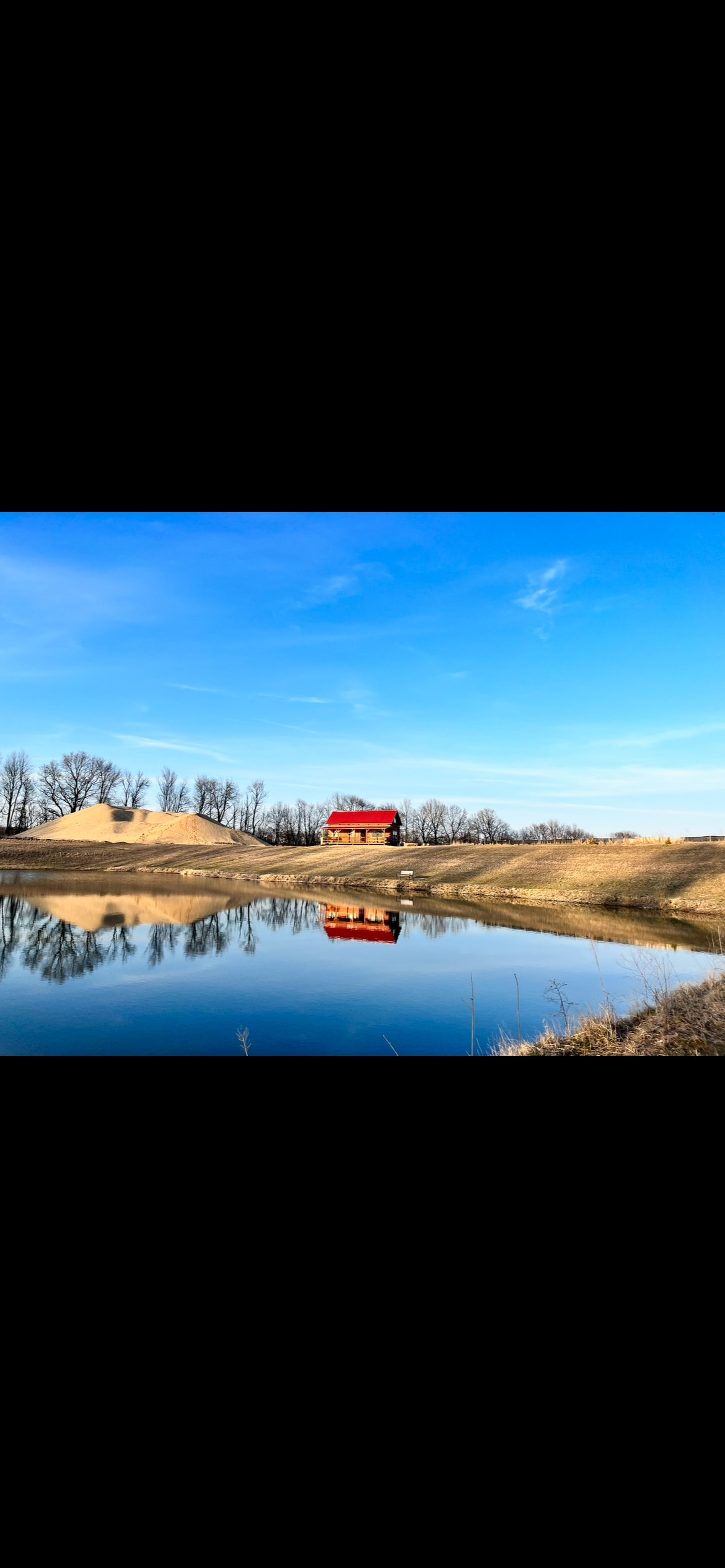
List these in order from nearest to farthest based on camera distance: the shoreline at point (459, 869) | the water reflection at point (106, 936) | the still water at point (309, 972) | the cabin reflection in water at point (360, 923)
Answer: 1. the still water at point (309, 972)
2. the water reflection at point (106, 936)
3. the cabin reflection in water at point (360, 923)
4. the shoreline at point (459, 869)

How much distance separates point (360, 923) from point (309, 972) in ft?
21.4

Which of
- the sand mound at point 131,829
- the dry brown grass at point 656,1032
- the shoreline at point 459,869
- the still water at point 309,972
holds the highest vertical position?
the sand mound at point 131,829

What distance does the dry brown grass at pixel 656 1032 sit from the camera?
474 cm

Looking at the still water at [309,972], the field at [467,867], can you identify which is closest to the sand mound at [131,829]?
the field at [467,867]

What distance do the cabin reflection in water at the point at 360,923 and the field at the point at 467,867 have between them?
4320 millimetres

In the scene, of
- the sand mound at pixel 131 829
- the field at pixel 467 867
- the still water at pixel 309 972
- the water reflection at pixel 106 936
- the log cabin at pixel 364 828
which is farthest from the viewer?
the sand mound at pixel 131 829

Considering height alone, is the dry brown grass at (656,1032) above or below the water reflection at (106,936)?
above

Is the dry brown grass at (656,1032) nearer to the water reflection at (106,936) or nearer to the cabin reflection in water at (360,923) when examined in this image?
the water reflection at (106,936)

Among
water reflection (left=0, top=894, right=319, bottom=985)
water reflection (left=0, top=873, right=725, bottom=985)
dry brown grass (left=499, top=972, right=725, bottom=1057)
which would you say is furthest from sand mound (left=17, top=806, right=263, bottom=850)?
dry brown grass (left=499, top=972, right=725, bottom=1057)

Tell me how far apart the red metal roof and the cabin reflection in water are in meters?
23.1

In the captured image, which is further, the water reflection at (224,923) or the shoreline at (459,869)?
the shoreline at (459,869)

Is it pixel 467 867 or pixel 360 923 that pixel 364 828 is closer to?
pixel 467 867
